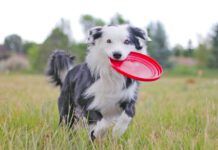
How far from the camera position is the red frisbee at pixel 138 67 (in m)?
3.87

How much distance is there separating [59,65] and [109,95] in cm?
130

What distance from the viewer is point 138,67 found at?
421cm

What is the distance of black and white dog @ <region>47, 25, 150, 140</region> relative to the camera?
12.7ft

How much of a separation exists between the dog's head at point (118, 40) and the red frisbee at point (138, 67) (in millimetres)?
80

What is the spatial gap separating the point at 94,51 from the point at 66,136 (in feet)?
3.63

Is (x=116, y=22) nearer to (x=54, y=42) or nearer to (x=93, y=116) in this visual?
(x=54, y=42)

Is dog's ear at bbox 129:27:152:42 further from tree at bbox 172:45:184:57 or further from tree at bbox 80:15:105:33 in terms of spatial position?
tree at bbox 172:45:184:57

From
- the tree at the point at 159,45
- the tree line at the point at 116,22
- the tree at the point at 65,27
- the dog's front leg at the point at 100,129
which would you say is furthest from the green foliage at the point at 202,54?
the dog's front leg at the point at 100,129

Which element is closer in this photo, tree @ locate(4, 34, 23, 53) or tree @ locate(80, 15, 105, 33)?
tree @ locate(4, 34, 23, 53)

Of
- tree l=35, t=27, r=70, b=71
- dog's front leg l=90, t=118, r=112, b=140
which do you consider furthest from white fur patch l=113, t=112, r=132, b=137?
tree l=35, t=27, r=70, b=71

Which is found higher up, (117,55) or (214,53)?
(117,55)

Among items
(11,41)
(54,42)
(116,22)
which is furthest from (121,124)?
(116,22)

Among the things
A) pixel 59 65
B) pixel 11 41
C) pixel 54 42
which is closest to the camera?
pixel 59 65

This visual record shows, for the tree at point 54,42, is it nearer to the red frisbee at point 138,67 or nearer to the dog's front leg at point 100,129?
the red frisbee at point 138,67
